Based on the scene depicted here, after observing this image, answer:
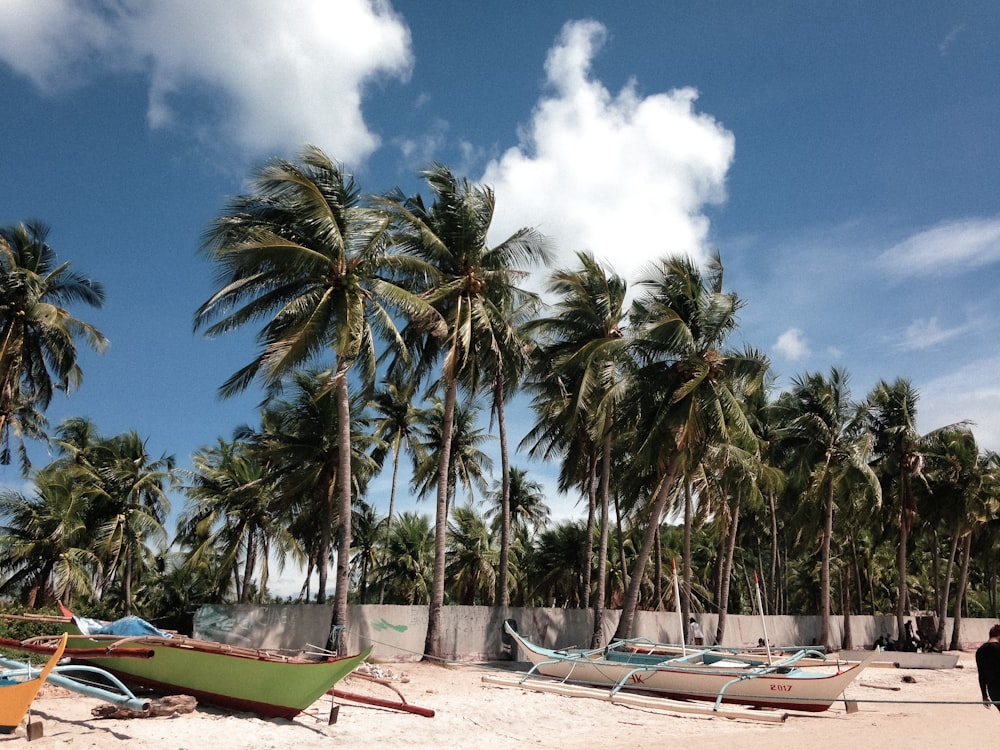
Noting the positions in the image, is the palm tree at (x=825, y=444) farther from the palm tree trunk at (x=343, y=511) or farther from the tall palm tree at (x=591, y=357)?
the palm tree trunk at (x=343, y=511)

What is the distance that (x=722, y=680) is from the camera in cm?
1731

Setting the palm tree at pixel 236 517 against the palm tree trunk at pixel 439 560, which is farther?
the palm tree at pixel 236 517

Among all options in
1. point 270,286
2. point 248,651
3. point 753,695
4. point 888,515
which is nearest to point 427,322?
point 270,286

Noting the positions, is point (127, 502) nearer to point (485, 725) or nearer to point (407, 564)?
point (407, 564)

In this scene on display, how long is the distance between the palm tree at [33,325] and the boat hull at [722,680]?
18.5m

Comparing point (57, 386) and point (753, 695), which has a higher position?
point (57, 386)

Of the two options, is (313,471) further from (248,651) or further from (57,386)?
(248,651)

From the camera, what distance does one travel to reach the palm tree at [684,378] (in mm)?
23328

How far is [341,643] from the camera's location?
728 inches

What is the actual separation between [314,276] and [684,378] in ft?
39.8

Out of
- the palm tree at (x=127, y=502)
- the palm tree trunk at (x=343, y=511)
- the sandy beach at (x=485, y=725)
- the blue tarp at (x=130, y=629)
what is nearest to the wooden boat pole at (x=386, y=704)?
the sandy beach at (x=485, y=725)

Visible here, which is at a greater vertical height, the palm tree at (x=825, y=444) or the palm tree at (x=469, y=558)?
the palm tree at (x=825, y=444)

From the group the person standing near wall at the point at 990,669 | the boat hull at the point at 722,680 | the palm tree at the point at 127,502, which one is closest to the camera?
the person standing near wall at the point at 990,669

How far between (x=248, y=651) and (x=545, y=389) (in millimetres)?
16888
